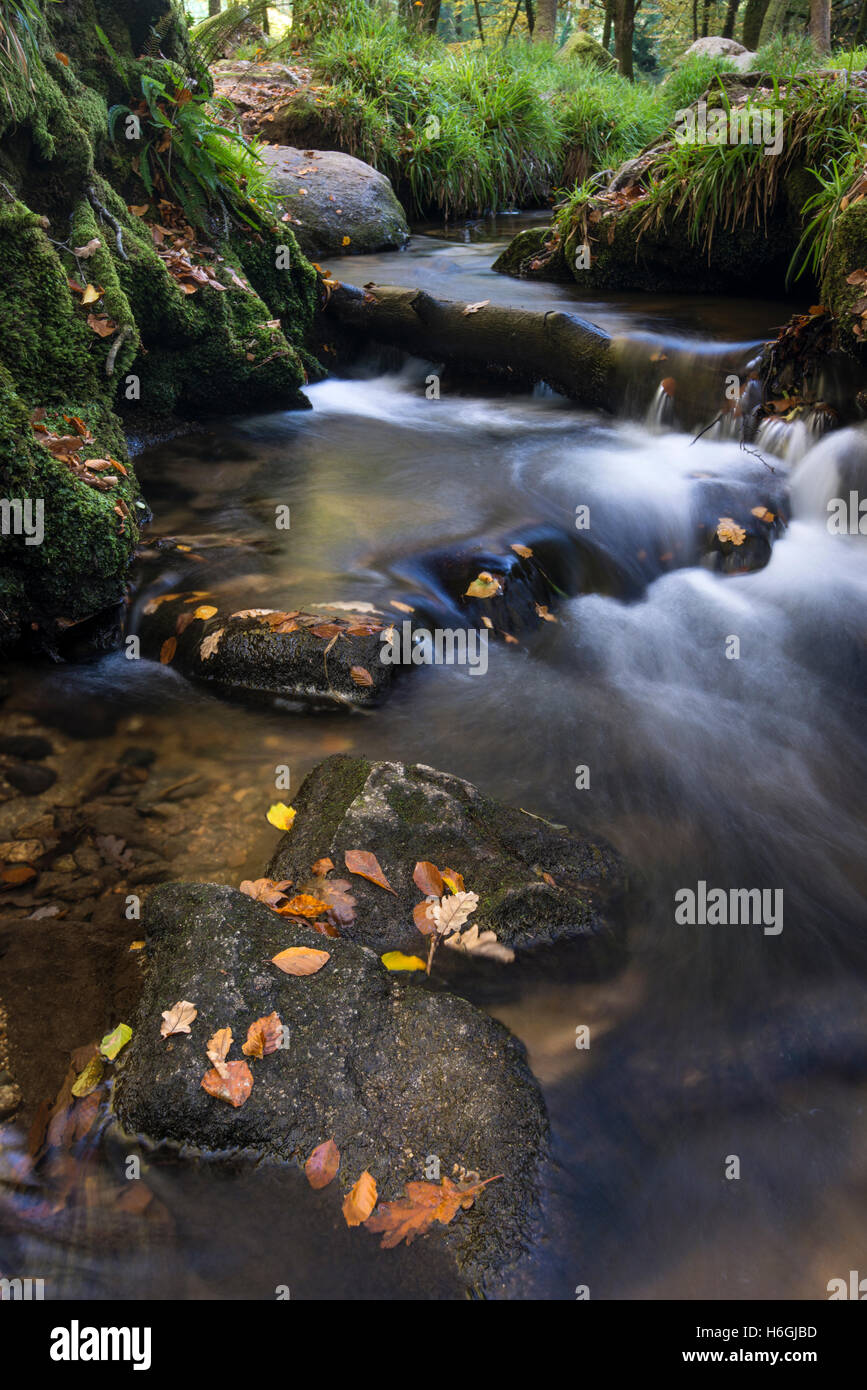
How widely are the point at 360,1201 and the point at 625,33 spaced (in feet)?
75.1

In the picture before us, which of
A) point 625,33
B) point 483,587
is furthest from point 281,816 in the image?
point 625,33

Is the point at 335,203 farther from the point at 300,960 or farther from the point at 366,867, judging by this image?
the point at 300,960

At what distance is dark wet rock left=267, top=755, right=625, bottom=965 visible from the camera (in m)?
2.81

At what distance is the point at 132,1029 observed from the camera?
237 cm

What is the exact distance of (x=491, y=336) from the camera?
7289 mm

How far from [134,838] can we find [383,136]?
40.1 ft

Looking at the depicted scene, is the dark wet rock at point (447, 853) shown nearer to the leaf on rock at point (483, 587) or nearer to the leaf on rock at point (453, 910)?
the leaf on rock at point (453, 910)

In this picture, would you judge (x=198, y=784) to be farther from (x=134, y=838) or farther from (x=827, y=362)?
(x=827, y=362)

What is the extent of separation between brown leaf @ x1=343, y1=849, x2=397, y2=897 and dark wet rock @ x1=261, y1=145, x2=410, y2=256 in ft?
29.9

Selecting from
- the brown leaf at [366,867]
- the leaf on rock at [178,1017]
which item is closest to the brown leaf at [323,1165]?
the leaf on rock at [178,1017]

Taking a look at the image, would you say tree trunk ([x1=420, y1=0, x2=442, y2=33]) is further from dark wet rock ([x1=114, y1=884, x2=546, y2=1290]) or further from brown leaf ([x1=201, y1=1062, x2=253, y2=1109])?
brown leaf ([x1=201, y1=1062, x2=253, y2=1109])
